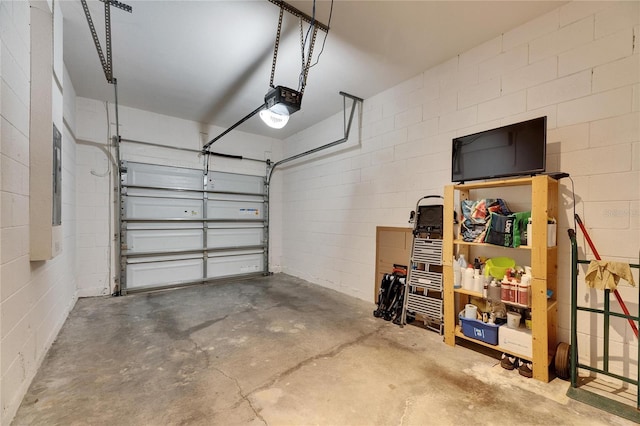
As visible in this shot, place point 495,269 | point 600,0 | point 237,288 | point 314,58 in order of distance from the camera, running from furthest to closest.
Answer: point 237,288 → point 314,58 → point 495,269 → point 600,0

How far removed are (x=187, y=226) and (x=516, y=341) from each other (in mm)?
5125

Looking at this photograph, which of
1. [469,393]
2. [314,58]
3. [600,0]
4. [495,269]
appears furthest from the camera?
[314,58]

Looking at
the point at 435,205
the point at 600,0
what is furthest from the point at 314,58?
the point at 600,0

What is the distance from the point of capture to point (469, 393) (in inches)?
75.4

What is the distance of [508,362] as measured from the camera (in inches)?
87.7

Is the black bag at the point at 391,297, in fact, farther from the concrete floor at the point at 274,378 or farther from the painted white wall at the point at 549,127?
the painted white wall at the point at 549,127

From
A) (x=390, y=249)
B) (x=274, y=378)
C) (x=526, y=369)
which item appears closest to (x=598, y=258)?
(x=526, y=369)

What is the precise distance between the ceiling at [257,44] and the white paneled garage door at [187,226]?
148 centimetres

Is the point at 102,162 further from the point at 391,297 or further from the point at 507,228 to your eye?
the point at 507,228

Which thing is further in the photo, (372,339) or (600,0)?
(372,339)

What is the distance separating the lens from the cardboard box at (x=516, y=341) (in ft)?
7.12

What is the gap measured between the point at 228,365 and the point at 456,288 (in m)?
2.23

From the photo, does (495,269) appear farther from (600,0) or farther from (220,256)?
(220,256)

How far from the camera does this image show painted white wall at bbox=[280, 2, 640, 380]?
2033mm
